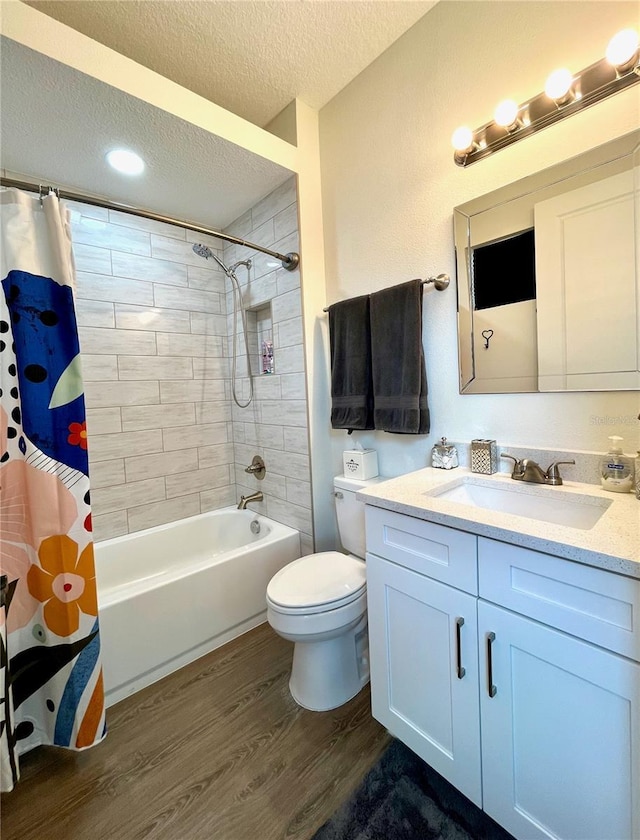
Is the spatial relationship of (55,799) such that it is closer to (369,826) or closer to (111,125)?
(369,826)

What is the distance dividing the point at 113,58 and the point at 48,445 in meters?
1.45

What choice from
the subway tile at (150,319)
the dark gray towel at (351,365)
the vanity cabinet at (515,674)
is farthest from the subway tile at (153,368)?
the vanity cabinet at (515,674)

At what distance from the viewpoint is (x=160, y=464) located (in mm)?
2262

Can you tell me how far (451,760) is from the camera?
997mm

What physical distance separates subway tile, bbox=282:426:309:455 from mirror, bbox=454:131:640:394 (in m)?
0.88

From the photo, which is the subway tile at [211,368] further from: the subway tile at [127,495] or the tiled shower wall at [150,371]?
the subway tile at [127,495]

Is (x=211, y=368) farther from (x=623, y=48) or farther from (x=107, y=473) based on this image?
(x=623, y=48)

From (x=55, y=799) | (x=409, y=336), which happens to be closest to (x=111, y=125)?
(x=409, y=336)

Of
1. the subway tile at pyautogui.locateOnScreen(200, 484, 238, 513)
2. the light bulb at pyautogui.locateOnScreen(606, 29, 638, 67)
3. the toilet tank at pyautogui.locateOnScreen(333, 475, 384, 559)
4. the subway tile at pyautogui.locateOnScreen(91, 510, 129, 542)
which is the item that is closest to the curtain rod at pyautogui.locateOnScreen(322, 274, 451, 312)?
the light bulb at pyautogui.locateOnScreen(606, 29, 638, 67)

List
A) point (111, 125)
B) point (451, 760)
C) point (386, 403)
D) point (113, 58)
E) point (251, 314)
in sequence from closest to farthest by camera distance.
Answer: point (451, 760)
point (113, 58)
point (111, 125)
point (386, 403)
point (251, 314)

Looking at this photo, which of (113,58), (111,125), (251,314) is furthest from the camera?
(251,314)

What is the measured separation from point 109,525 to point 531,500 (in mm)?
2164

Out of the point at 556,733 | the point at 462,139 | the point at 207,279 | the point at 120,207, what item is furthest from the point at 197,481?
the point at 462,139

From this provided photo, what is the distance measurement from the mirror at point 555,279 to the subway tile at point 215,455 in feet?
5.65
